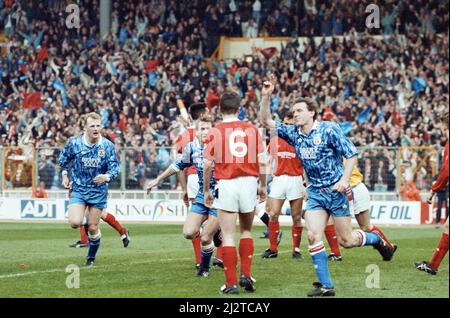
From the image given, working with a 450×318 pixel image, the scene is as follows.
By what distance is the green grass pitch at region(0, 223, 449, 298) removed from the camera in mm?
11211

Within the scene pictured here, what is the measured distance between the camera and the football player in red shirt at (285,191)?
15469 mm

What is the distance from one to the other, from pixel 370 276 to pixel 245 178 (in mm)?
2256

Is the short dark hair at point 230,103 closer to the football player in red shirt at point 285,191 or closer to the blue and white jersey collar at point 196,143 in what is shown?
the blue and white jersey collar at point 196,143

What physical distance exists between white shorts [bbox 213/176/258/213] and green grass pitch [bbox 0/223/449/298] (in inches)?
38.2

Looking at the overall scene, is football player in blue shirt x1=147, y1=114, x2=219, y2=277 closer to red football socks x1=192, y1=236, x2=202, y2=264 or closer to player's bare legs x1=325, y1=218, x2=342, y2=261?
red football socks x1=192, y1=236, x2=202, y2=264

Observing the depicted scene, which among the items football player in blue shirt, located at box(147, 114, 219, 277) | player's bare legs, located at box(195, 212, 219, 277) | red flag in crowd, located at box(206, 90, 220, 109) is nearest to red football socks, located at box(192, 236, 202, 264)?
football player in blue shirt, located at box(147, 114, 219, 277)

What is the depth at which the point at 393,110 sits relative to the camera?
29.7 m

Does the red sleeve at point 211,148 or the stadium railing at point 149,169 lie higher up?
the red sleeve at point 211,148

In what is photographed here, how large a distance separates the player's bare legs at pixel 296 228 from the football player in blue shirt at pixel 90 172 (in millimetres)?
2933

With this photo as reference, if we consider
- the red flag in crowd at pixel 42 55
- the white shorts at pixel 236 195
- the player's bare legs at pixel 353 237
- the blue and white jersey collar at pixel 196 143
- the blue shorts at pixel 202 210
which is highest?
the red flag in crowd at pixel 42 55

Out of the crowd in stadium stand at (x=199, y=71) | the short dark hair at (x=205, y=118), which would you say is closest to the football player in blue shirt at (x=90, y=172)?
the short dark hair at (x=205, y=118)

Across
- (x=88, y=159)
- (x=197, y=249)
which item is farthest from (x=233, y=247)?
(x=88, y=159)
